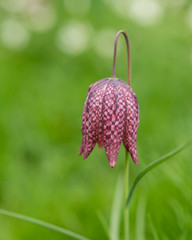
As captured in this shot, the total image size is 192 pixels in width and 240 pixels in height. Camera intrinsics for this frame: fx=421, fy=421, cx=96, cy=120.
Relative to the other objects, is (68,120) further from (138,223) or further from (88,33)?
(138,223)

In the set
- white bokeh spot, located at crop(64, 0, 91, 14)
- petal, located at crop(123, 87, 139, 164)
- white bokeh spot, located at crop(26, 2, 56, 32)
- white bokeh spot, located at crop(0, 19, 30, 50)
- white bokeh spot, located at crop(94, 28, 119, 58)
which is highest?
white bokeh spot, located at crop(64, 0, 91, 14)

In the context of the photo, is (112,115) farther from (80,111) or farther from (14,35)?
(14,35)

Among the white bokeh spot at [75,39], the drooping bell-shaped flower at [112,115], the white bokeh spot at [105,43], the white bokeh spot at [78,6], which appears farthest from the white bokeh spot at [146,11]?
the drooping bell-shaped flower at [112,115]

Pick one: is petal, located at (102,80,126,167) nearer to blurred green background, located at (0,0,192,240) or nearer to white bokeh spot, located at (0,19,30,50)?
blurred green background, located at (0,0,192,240)

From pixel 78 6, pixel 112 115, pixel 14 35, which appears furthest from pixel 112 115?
pixel 78 6

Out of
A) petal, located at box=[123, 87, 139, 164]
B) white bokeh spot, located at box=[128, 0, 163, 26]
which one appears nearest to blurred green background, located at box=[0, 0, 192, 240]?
white bokeh spot, located at box=[128, 0, 163, 26]

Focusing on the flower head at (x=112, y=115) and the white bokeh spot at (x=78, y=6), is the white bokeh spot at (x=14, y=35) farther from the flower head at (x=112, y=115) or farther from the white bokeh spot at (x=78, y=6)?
the flower head at (x=112, y=115)

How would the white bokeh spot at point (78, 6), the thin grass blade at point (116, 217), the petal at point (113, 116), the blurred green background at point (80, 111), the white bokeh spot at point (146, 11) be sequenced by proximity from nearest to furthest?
1. the petal at point (113, 116)
2. the thin grass blade at point (116, 217)
3. the blurred green background at point (80, 111)
4. the white bokeh spot at point (146, 11)
5. the white bokeh spot at point (78, 6)
